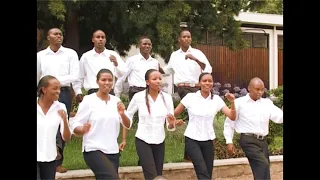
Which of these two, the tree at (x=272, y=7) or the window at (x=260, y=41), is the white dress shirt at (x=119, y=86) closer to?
the window at (x=260, y=41)

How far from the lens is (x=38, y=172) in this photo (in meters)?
3.90

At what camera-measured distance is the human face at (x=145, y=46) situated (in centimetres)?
421

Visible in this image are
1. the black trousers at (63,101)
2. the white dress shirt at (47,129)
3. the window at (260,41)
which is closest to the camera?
the white dress shirt at (47,129)

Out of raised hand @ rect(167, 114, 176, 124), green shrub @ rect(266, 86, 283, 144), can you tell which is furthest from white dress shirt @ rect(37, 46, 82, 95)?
green shrub @ rect(266, 86, 283, 144)

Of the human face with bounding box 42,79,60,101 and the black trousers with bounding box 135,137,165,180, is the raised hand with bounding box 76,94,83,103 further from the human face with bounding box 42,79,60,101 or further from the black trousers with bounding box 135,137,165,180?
the black trousers with bounding box 135,137,165,180

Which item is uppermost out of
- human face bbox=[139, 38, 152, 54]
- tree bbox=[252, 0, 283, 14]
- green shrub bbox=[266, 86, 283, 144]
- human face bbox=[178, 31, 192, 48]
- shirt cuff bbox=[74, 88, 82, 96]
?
tree bbox=[252, 0, 283, 14]

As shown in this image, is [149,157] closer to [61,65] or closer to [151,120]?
[151,120]

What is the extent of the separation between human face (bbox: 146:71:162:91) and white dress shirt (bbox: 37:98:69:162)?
2.24 ft

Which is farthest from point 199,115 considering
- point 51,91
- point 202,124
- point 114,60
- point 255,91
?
point 51,91

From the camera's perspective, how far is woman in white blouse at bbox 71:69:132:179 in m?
3.90

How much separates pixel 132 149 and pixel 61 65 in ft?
2.75

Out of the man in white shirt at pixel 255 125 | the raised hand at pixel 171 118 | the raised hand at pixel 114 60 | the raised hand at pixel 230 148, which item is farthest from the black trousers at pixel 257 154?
the raised hand at pixel 114 60

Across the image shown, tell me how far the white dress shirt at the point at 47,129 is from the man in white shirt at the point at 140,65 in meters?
0.60

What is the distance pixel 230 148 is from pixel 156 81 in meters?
0.83
